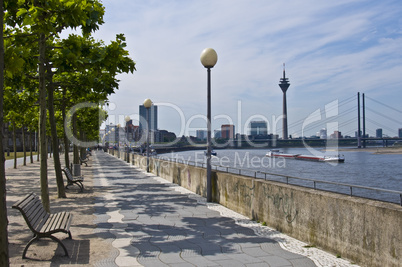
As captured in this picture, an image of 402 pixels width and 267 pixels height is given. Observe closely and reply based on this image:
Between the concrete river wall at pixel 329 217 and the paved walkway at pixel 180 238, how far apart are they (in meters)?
0.52

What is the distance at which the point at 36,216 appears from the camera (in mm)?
5848

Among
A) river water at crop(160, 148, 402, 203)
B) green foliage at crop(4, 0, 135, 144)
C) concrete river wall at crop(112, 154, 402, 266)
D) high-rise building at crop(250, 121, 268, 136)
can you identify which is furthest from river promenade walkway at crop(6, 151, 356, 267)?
high-rise building at crop(250, 121, 268, 136)

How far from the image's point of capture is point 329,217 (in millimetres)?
5746

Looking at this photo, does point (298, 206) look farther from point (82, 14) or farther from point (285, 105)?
point (285, 105)

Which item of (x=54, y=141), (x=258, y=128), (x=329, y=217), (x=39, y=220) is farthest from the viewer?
(x=258, y=128)

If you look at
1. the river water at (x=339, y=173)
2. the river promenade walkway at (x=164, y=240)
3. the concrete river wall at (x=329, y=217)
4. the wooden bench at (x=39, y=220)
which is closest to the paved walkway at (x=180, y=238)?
the river promenade walkway at (x=164, y=240)

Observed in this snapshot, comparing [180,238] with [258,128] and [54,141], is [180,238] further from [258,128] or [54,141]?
[258,128]

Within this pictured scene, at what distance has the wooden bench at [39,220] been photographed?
5.35m

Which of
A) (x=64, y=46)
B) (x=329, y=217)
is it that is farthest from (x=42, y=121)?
(x=329, y=217)

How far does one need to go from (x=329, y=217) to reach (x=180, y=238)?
2.54 m

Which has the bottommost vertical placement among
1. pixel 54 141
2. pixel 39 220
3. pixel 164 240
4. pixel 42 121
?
pixel 164 240

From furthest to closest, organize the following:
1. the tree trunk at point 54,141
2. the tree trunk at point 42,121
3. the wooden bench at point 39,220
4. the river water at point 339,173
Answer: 1. the river water at point 339,173
2. the tree trunk at point 54,141
3. the tree trunk at point 42,121
4. the wooden bench at point 39,220

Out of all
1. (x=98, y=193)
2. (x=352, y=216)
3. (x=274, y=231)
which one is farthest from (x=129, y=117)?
(x=352, y=216)

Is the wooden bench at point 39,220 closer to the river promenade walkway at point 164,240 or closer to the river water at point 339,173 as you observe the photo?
the river promenade walkway at point 164,240
